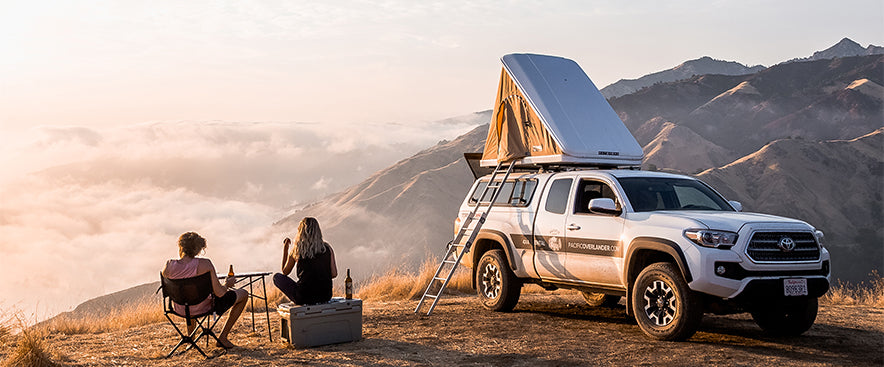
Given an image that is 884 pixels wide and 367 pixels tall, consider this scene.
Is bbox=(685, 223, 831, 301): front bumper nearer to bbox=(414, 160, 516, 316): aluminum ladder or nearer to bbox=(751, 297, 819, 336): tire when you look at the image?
bbox=(751, 297, 819, 336): tire

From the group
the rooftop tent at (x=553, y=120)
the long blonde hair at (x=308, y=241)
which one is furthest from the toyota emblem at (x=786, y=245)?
the long blonde hair at (x=308, y=241)

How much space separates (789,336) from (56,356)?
8828 mm

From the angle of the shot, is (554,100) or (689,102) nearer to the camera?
(554,100)

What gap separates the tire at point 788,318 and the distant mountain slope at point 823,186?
64470mm

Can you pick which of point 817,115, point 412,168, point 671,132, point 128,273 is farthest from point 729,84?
point 128,273

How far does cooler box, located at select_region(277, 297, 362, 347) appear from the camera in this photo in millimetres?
8844

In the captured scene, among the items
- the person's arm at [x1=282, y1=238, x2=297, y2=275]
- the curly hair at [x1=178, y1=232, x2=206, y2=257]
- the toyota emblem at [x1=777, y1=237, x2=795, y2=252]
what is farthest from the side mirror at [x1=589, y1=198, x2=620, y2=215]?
the curly hair at [x1=178, y1=232, x2=206, y2=257]

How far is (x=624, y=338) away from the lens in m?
9.22

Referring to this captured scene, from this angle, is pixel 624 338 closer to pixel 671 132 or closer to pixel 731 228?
pixel 731 228

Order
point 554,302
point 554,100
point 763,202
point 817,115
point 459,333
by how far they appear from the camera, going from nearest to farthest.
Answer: point 459,333
point 554,100
point 554,302
point 763,202
point 817,115

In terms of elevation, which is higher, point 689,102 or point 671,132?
point 689,102

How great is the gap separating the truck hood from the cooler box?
385 cm

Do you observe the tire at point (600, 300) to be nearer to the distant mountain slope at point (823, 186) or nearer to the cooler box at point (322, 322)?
the cooler box at point (322, 322)

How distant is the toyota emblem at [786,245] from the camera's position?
326 inches
